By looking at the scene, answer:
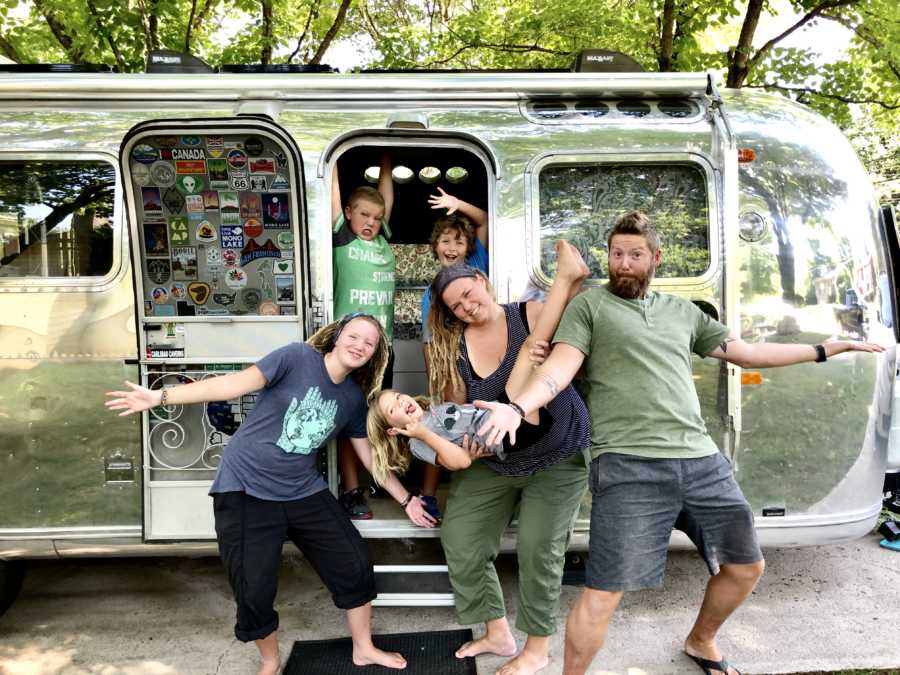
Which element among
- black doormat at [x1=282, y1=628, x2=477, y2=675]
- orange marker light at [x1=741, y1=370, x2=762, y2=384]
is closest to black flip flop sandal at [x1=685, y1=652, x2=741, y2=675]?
black doormat at [x1=282, y1=628, x2=477, y2=675]

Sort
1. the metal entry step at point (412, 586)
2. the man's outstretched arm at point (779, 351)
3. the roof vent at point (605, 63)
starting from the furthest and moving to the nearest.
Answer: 1. the roof vent at point (605, 63)
2. the metal entry step at point (412, 586)
3. the man's outstretched arm at point (779, 351)

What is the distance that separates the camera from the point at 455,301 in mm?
2746

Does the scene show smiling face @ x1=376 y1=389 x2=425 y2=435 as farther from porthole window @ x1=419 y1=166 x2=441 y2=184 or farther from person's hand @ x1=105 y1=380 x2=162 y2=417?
porthole window @ x1=419 y1=166 x2=441 y2=184

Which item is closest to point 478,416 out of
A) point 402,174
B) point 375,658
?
point 375,658

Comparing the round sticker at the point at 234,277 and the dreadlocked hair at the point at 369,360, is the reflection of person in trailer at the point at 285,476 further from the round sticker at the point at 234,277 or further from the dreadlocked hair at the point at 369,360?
the round sticker at the point at 234,277

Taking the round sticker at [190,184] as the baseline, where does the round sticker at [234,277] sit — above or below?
below

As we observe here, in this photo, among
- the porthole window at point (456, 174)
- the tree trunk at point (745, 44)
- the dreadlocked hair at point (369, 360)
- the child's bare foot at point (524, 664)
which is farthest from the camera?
the tree trunk at point (745, 44)

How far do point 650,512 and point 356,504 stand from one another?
1.54 m

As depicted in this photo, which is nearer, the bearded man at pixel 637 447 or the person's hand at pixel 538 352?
the bearded man at pixel 637 447

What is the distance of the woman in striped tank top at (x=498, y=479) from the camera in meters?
2.75

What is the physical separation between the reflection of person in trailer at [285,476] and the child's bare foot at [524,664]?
1.63 ft

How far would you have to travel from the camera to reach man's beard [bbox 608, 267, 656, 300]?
8.45 feet

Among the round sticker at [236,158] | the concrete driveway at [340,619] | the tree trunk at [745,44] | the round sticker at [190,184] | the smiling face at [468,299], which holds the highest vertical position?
the tree trunk at [745,44]

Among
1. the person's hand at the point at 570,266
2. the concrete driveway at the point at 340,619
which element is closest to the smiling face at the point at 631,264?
the person's hand at the point at 570,266
